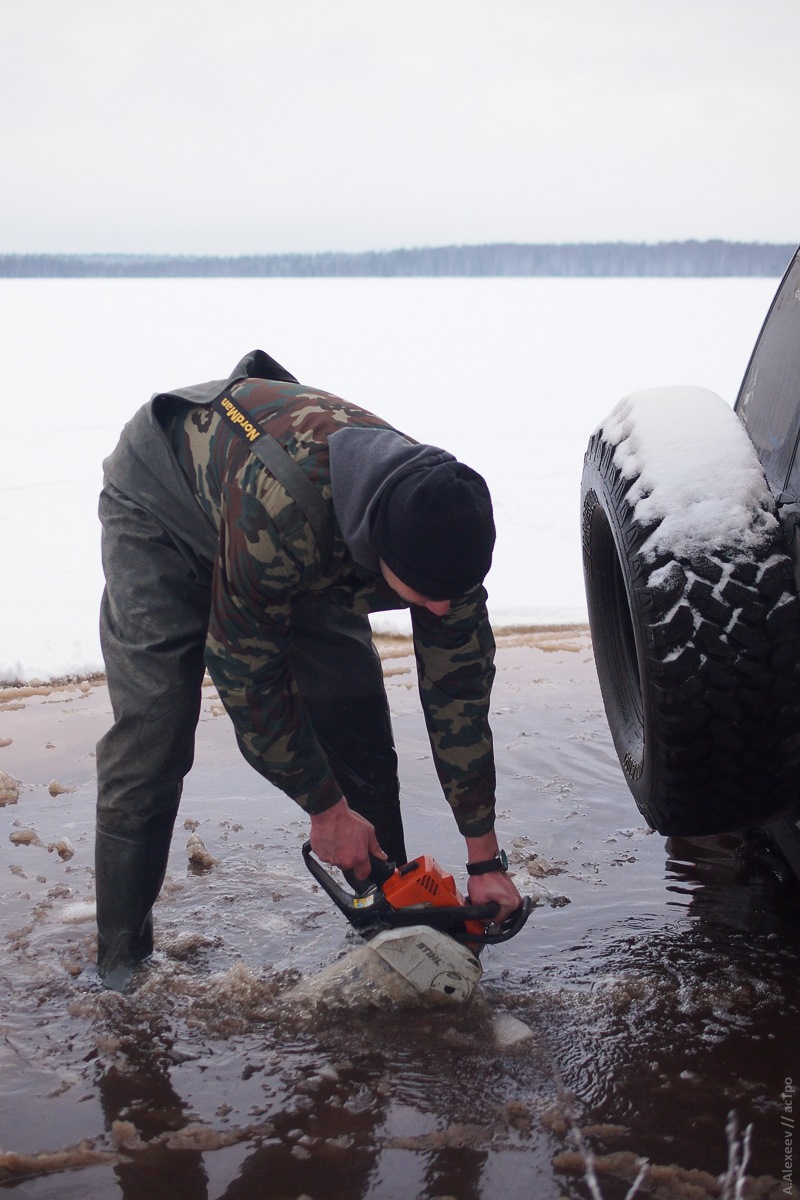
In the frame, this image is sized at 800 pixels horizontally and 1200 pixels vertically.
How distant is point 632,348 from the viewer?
22.6 meters

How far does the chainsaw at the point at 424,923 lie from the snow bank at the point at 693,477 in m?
0.90

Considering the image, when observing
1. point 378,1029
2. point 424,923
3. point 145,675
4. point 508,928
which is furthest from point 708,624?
point 145,675

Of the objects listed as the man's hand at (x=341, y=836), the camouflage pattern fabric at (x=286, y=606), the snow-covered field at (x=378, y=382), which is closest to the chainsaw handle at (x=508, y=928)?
the camouflage pattern fabric at (x=286, y=606)

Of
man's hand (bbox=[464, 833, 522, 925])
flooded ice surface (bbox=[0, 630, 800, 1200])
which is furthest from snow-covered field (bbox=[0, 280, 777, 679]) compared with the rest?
man's hand (bbox=[464, 833, 522, 925])

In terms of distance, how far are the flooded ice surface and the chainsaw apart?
0.22 ft

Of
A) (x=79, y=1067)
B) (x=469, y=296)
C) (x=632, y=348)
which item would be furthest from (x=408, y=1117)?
(x=469, y=296)

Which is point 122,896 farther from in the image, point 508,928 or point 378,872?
point 508,928

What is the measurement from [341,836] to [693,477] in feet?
3.69

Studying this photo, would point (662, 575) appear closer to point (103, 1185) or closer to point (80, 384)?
point (103, 1185)

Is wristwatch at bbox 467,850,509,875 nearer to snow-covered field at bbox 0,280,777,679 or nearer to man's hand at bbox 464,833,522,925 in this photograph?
man's hand at bbox 464,833,522,925

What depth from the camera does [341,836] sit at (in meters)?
2.54

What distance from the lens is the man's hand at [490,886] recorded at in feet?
8.52

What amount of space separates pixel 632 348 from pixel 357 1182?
72.2 ft

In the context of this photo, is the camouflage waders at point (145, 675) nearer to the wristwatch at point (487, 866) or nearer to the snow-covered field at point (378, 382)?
the wristwatch at point (487, 866)
